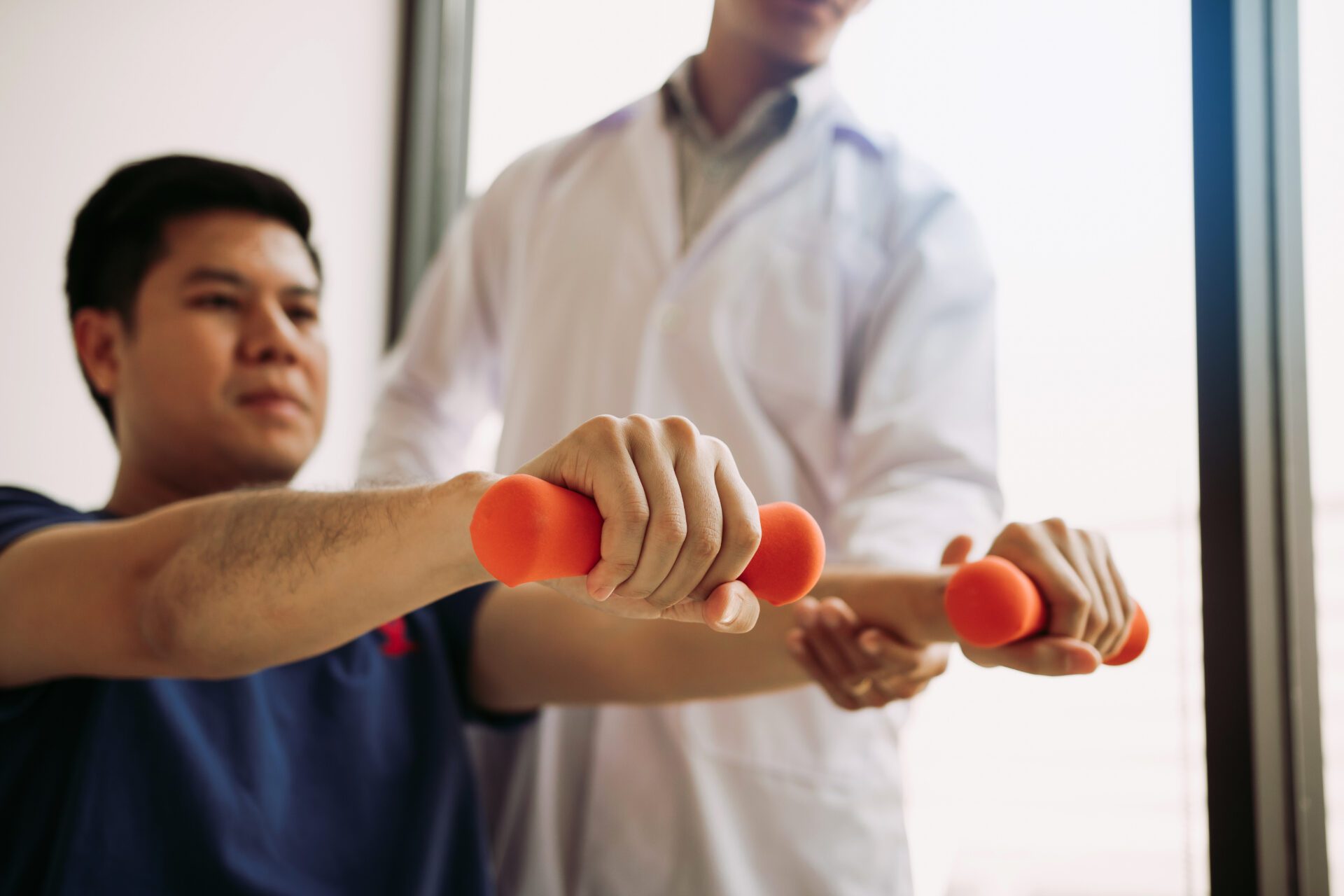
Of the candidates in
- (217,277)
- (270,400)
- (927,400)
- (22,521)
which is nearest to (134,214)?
(217,277)

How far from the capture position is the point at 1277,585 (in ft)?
2.82

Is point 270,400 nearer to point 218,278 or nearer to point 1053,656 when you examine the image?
point 218,278

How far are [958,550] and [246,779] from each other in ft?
1.78

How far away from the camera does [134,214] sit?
33.7 inches

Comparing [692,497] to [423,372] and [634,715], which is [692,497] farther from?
[423,372]

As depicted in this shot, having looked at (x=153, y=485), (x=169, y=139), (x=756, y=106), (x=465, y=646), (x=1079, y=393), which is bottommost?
(x=465, y=646)

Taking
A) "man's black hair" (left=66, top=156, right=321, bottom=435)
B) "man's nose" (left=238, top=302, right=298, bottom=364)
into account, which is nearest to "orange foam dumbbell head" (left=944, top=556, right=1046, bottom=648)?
"man's nose" (left=238, top=302, right=298, bottom=364)

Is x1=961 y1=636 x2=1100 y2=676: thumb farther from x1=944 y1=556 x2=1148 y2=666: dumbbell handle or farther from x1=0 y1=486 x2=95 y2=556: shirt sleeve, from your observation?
x1=0 y1=486 x2=95 y2=556: shirt sleeve

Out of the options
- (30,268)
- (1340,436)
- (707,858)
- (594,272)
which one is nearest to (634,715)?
(707,858)

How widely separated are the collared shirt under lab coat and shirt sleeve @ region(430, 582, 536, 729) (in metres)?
0.04

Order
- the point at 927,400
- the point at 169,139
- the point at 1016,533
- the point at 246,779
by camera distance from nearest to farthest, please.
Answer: the point at 1016,533 < the point at 246,779 < the point at 927,400 < the point at 169,139

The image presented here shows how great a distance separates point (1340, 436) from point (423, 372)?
88cm

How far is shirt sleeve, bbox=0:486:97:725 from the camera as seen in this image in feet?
2.17

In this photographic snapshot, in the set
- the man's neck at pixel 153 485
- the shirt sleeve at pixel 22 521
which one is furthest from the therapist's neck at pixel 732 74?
the shirt sleeve at pixel 22 521
